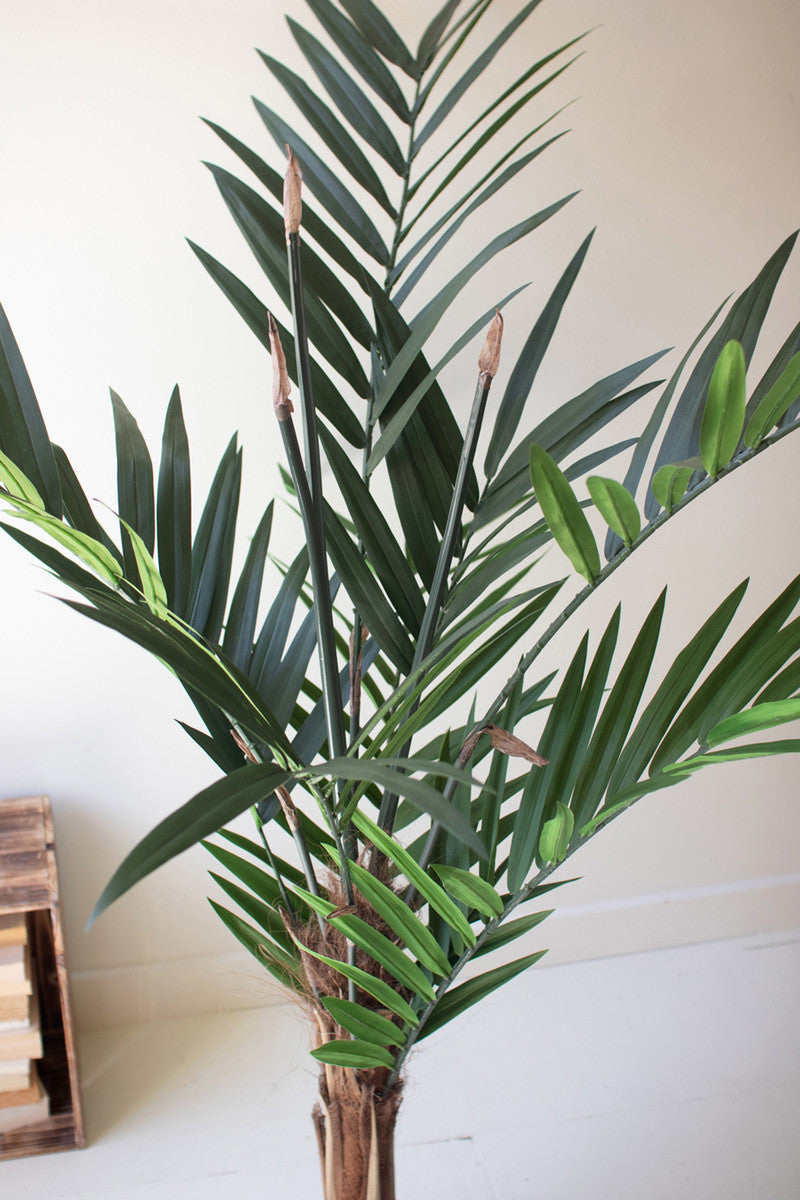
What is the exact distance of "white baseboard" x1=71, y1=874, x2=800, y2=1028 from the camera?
57.5 inches

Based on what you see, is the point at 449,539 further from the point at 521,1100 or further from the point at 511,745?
the point at 521,1100

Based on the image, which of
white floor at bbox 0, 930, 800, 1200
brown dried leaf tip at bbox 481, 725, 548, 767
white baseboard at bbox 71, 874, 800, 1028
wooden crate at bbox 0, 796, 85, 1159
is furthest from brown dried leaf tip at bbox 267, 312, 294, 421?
white baseboard at bbox 71, 874, 800, 1028

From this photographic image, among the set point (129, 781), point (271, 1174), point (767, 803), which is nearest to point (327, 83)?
point (129, 781)

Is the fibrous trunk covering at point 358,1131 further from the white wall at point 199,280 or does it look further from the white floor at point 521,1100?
the white wall at point 199,280

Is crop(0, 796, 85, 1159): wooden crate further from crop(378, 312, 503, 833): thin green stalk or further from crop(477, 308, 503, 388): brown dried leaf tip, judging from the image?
crop(477, 308, 503, 388): brown dried leaf tip

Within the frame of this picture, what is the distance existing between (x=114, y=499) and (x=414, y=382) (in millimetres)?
665

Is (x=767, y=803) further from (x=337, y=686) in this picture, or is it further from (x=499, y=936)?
(x=337, y=686)

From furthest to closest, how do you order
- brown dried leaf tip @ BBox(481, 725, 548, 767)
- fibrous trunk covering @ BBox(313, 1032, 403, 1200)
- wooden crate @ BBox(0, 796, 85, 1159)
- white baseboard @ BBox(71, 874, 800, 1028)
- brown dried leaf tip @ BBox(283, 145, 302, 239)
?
white baseboard @ BBox(71, 874, 800, 1028), wooden crate @ BBox(0, 796, 85, 1159), fibrous trunk covering @ BBox(313, 1032, 403, 1200), brown dried leaf tip @ BBox(481, 725, 548, 767), brown dried leaf tip @ BBox(283, 145, 302, 239)

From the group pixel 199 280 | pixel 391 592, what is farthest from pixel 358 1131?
pixel 199 280

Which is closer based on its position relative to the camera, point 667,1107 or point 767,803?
point 667,1107

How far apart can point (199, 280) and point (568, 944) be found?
1223 mm

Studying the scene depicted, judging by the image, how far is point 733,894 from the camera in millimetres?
1687

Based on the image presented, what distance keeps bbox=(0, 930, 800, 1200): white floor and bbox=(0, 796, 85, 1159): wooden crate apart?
27mm

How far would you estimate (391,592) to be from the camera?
707 mm
